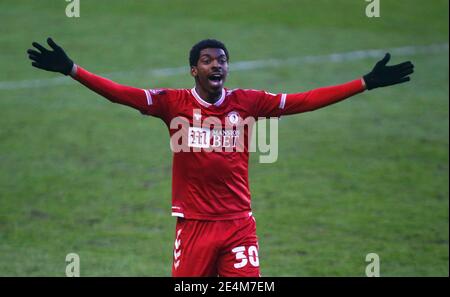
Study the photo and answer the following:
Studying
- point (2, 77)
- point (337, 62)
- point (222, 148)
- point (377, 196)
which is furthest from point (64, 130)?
point (222, 148)

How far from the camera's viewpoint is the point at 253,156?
20.5 m

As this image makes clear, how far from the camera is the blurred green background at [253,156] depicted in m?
15.1

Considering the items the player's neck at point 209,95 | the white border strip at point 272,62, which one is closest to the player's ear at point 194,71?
the player's neck at point 209,95

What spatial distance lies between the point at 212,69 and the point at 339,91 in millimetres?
1221

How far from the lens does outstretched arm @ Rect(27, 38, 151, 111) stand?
8.97m

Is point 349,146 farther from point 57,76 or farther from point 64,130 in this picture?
point 57,76

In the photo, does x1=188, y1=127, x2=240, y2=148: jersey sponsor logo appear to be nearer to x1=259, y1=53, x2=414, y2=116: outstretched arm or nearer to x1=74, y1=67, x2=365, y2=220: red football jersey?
x1=74, y1=67, x2=365, y2=220: red football jersey

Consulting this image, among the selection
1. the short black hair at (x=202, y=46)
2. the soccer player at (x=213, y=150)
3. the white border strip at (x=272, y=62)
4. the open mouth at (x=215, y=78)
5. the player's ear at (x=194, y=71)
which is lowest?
the soccer player at (x=213, y=150)

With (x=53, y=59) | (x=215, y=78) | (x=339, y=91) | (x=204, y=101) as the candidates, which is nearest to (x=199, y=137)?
(x=204, y=101)

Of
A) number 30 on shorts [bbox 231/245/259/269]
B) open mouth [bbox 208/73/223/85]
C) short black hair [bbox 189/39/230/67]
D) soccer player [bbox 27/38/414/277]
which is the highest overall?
short black hair [bbox 189/39/230/67]

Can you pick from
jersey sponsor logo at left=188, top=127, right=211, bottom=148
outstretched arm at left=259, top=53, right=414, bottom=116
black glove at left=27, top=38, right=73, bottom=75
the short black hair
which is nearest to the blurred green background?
outstretched arm at left=259, top=53, right=414, bottom=116

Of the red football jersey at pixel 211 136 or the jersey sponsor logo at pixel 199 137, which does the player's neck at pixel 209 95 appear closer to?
the red football jersey at pixel 211 136

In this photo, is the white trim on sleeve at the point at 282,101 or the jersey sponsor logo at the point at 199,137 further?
the white trim on sleeve at the point at 282,101

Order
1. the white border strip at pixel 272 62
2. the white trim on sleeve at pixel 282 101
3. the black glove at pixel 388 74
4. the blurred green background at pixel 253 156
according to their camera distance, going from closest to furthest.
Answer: the black glove at pixel 388 74, the white trim on sleeve at pixel 282 101, the blurred green background at pixel 253 156, the white border strip at pixel 272 62
